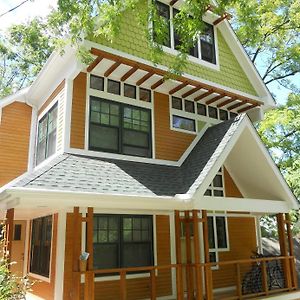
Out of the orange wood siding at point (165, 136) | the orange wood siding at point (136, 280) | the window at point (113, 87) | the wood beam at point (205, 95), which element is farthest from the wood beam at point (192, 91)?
the orange wood siding at point (136, 280)

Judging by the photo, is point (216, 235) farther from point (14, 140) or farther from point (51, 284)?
point (14, 140)

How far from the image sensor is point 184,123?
1116 centimetres

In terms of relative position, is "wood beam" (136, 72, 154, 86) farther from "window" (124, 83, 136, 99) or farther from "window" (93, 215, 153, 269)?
"window" (93, 215, 153, 269)

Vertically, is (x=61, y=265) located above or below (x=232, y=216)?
below

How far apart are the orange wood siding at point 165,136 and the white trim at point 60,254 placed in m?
3.45

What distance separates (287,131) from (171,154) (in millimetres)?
9109

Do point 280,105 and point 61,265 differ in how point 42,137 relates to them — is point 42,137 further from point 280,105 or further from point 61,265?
point 280,105

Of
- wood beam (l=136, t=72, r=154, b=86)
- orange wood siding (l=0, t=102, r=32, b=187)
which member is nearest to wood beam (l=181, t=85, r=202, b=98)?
wood beam (l=136, t=72, r=154, b=86)

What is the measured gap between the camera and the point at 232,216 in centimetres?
1107

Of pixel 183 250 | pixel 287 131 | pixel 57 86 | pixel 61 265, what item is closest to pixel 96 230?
pixel 61 265

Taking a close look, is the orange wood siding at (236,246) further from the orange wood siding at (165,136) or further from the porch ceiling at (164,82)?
the porch ceiling at (164,82)

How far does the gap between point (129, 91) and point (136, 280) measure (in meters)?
5.21

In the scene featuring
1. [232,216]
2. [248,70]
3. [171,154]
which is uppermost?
[248,70]

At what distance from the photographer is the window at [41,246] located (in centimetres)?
887
